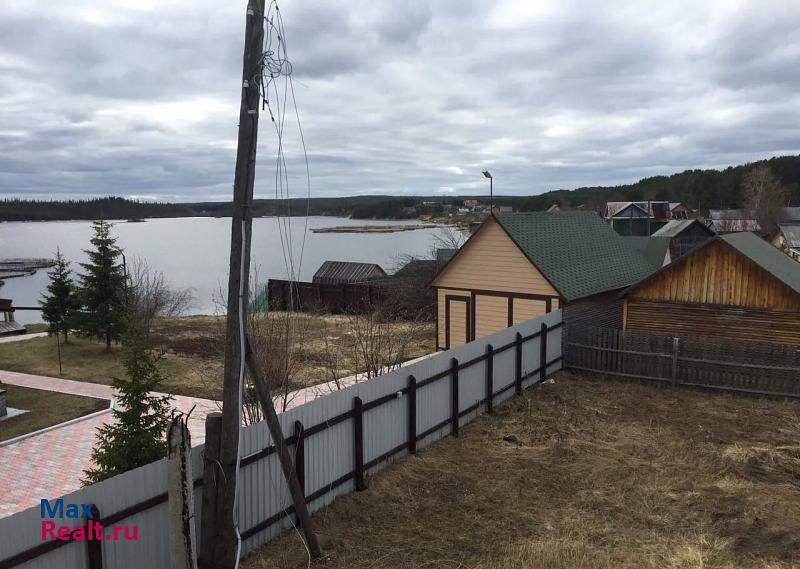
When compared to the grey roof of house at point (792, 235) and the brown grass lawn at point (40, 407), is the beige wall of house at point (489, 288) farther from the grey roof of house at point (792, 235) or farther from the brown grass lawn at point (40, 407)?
the grey roof of house at point (792, 235)

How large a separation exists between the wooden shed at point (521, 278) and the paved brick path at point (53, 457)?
18.0 ft

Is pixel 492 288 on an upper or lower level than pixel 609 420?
upper

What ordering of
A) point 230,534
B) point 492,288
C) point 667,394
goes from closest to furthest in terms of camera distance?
point 230,534, point 667,394, point 492,288

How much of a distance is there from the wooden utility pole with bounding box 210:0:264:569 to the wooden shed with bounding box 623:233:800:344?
1354cm

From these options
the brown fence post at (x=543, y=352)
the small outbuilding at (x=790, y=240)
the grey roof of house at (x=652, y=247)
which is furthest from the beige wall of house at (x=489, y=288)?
the small outbuilding at (x=790, y=240)

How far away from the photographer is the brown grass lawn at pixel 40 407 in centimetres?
1432

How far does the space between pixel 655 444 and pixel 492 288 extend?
9.42m

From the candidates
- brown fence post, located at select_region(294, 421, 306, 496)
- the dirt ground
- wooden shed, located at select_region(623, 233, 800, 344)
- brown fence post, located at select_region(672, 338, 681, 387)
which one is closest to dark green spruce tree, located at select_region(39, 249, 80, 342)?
the dirt ground

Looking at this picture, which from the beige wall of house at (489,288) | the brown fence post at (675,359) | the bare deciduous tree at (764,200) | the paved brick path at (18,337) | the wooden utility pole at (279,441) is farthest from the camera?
the bare deciduous tree at (764,200)

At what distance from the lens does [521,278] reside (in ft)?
63.0

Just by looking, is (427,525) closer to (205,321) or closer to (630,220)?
(205,321)

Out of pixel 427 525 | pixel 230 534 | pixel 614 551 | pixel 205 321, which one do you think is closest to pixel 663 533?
pixel 614 551

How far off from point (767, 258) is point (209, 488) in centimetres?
1640

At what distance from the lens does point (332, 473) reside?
28.1ft
